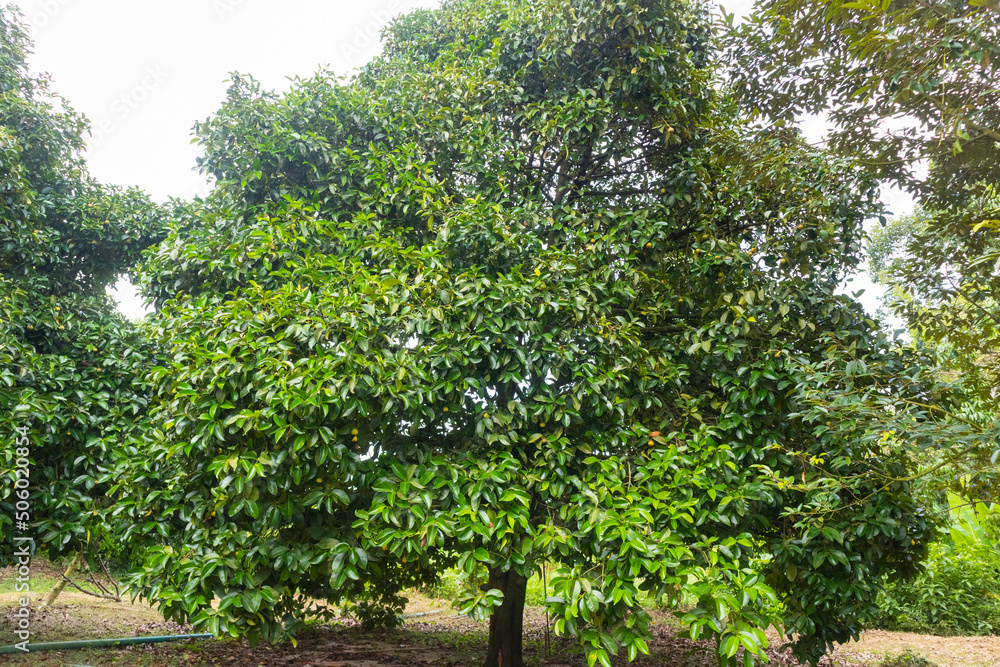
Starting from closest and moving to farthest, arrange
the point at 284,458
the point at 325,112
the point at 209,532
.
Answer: the point at 284,458 < the point at 209,532 < the point at 325,112

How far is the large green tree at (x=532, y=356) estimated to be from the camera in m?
3.26

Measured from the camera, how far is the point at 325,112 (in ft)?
15.6

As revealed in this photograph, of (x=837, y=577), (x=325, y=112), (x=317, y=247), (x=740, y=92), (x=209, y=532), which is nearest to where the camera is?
(x=209, y=532)

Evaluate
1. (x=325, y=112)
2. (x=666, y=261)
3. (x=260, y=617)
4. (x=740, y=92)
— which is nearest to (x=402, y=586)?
(x=260, y=617)

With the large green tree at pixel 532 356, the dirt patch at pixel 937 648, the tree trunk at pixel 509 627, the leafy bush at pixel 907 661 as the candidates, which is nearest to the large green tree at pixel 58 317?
the large green tree at pixel 532 356

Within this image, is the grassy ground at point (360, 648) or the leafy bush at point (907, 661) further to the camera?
the leafy bush at point (907, 661)

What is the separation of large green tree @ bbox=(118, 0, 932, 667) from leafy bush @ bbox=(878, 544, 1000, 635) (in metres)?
5.42

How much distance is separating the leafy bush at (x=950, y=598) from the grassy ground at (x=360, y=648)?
1.43 ft

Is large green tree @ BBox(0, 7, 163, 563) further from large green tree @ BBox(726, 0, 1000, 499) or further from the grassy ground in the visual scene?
large green tree @ BBox(726, 0, 1000, 499)

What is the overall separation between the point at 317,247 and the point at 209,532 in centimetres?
208

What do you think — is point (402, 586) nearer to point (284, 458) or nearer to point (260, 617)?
point (260, 617)

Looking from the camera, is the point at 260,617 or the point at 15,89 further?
the point at 15,89

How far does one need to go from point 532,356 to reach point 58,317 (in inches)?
179

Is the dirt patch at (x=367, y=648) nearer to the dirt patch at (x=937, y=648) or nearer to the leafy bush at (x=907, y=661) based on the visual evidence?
the dirt patch at (x=937, y=648)
